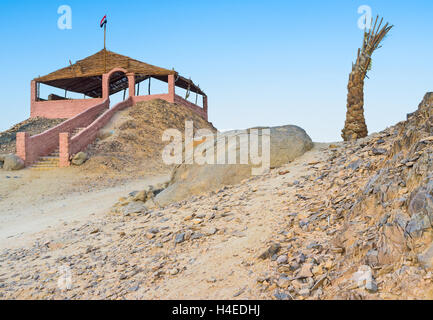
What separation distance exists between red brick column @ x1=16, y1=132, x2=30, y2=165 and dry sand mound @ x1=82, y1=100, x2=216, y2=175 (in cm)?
242

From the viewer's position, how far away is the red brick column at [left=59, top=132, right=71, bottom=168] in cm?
1318

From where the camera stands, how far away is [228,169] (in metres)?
6.78

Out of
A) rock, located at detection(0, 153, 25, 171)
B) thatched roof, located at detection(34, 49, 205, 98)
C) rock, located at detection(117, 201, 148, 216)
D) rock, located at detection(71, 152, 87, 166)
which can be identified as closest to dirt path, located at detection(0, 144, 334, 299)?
rock, located at detection(117, 201, 148, 216)

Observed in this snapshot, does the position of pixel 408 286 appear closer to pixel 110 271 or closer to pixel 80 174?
pixel 110 271

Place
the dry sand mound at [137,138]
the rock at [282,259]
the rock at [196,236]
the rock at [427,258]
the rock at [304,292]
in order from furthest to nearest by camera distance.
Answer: the dry sand mound at [137,138] < the rock at [196,236] < the rock at [282,259] < the rock at [304,292] < the rock at [427,258]

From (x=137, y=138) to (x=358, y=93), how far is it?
35.8ft

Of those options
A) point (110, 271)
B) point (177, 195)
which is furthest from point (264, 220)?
point (177, 195)

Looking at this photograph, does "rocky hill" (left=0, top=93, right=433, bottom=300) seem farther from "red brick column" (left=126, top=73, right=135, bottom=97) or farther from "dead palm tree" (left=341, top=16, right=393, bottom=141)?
"red brick column" (left=126, top=73, right=135, bottom=97)

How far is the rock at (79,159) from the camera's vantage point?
13266 mm

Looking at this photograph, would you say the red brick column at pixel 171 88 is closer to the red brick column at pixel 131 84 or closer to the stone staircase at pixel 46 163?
the red brick column at pixel 131 84

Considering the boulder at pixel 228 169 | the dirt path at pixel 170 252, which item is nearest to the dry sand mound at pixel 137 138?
the boulder at pixel 228 169

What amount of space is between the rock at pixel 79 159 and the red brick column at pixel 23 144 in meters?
1.86
